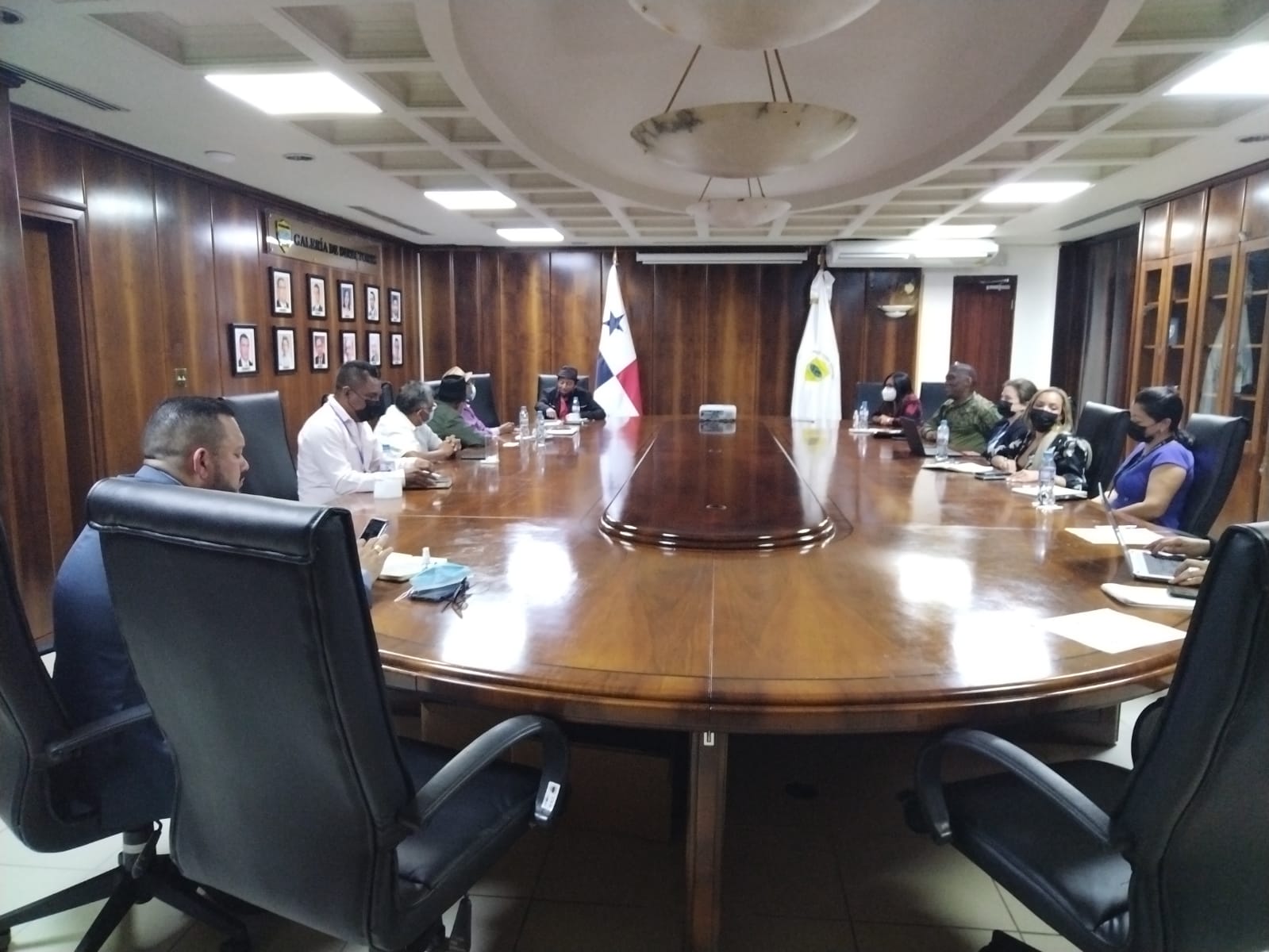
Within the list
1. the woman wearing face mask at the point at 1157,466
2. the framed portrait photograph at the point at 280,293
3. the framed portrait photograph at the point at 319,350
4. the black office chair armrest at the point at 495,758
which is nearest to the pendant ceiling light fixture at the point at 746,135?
the woman wearing face mask at the point at 1157,466

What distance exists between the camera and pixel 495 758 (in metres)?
1.29

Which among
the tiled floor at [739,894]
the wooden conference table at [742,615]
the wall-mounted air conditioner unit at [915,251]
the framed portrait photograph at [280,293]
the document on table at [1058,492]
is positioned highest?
the wall-mounted air conditioner unit at [915,251]

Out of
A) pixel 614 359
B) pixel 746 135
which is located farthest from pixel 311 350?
pixel 746 135

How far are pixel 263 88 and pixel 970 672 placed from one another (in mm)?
3507

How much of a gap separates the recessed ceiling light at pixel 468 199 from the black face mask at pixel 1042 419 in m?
3.69

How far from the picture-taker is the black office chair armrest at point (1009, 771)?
1139 millimetres

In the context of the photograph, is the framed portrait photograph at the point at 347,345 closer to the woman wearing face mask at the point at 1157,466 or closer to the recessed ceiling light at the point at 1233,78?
the woman wearing face mask at the point at 1157,466

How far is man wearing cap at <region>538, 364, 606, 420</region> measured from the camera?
6.36m

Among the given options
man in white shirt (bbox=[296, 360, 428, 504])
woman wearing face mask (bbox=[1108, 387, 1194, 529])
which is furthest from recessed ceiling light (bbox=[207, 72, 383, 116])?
woman wearing face mask (bbox=[1108, 387, 1194, 529])

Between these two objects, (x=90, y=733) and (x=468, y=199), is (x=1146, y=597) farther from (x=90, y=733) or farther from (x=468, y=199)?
(x=468, y=199)

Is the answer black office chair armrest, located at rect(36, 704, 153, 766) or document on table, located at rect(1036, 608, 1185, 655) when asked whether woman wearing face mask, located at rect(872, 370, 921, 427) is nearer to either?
document on table, located at rect(1036, 608, 1185, 655)

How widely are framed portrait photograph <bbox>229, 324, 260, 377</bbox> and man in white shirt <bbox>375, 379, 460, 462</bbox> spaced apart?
161 centimetres

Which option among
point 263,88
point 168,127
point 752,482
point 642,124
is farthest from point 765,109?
point 168,127

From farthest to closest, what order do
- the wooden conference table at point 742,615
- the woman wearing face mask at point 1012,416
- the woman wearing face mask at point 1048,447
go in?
the woman wearing face mask at point 1012,416
the woman wearing face mask at point 1048,447
the wooden conference table at point 742,615
